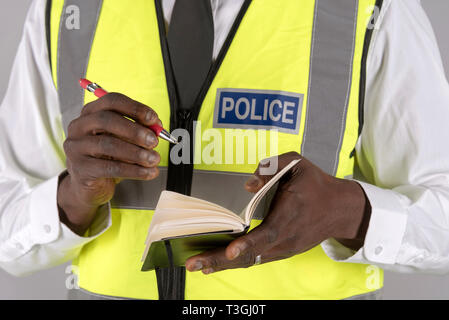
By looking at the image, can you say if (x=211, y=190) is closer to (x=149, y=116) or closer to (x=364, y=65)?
(x=149, y=116)

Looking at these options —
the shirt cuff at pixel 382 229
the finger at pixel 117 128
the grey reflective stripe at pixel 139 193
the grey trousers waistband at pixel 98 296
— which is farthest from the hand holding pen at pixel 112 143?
the shirt cuff at pixel 382 229

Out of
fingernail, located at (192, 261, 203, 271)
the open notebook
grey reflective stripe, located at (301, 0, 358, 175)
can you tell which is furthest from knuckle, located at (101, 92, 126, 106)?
grey reflective stripe, located at (301, 0, 358, 175)

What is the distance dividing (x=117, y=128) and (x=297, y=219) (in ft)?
0.99

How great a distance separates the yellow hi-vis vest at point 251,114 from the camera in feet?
3.23

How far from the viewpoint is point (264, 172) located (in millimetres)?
799

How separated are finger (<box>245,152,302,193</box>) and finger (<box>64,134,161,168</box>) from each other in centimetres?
14

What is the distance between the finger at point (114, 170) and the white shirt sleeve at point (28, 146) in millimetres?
284

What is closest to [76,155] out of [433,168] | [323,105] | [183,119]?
[183,119]

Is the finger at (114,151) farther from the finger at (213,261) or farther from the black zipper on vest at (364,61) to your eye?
the black zipper on vest at (364,61)

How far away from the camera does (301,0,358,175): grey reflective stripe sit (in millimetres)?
1004

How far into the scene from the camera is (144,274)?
101 centimetres

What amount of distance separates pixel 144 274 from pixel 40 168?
348 mm

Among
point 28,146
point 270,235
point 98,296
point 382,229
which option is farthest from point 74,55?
point 382,229

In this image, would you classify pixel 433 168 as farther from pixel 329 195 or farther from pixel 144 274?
pixel 144 274
